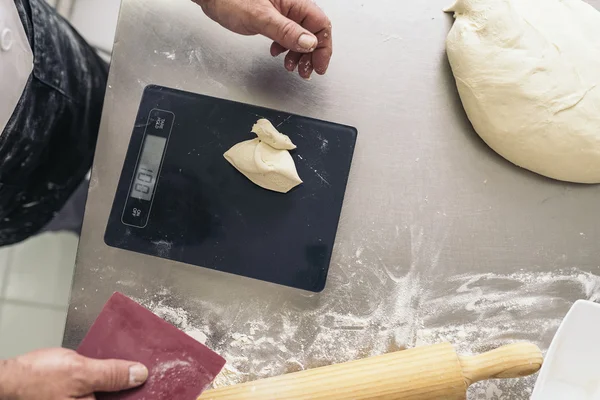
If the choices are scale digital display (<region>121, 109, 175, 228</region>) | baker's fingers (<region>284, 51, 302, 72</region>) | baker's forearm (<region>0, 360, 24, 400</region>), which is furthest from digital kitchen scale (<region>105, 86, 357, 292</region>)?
baker's forearm (<region>0, 360, 24, 400</region>)

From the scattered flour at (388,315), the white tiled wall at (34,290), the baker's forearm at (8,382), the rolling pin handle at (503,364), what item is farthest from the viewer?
the white tiled wall at (34,290)

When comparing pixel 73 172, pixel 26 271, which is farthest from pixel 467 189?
pixel 26 271

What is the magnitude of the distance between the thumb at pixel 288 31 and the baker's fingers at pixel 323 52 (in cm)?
5

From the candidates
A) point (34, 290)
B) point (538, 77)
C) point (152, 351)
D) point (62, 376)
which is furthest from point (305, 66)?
point (34, 290)

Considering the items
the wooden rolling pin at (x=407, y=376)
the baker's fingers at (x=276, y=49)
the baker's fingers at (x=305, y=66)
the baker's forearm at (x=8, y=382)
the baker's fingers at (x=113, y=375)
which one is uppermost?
the baker's fingers at (x=276, y=49)

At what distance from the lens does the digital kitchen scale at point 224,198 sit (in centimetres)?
108

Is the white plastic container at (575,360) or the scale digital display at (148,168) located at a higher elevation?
the scale digital display at (148,168)

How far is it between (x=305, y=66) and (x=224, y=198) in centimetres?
34

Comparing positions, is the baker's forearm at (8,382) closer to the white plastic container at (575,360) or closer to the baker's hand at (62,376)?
the baker's hand at (62,376)

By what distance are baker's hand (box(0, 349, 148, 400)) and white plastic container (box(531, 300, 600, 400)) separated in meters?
0.78

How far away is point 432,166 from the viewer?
3.58ft

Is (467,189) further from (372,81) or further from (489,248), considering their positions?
(372,81)

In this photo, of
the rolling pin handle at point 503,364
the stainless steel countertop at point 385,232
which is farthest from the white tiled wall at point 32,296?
the rolling pin handle at point 503,364

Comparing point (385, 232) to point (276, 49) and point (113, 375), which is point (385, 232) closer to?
point (276, 49)
